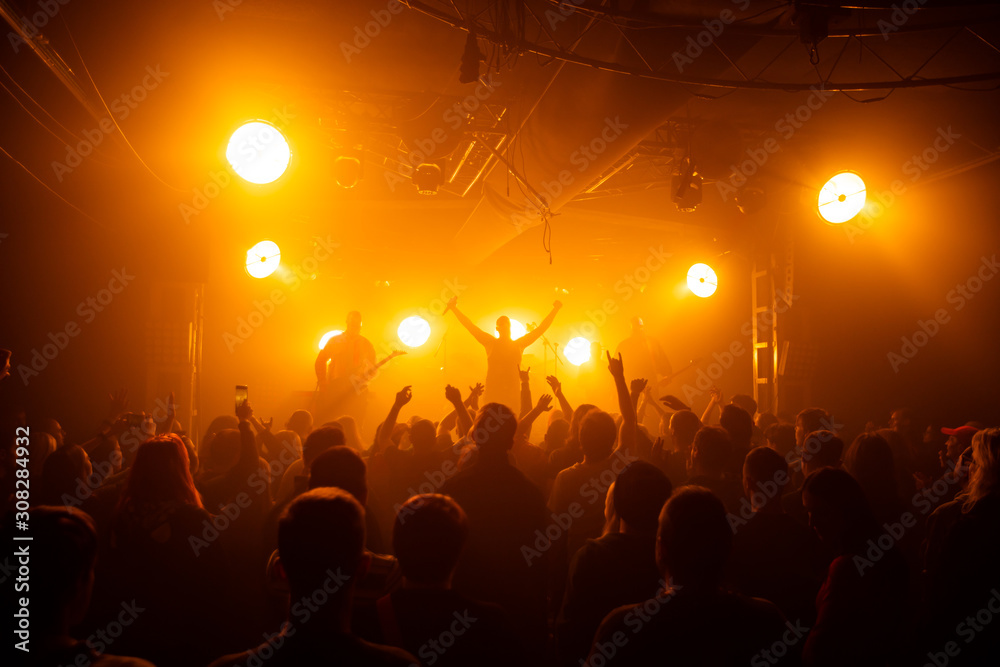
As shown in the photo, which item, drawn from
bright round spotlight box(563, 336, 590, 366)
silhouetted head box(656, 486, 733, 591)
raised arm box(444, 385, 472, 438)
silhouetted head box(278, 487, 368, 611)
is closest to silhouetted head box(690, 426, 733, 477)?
silhouetted head box(656, 486, 733, 591)

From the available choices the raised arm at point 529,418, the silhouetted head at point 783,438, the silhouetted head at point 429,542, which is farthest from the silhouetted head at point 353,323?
the silhouetted head at point 429,542

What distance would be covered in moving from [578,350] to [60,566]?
13753 mm

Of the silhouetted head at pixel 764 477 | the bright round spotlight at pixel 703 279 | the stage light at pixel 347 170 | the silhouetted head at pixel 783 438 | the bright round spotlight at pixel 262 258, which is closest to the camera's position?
the silhouetted head at pixel 764 477

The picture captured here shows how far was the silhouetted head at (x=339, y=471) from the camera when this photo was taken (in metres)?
2.48

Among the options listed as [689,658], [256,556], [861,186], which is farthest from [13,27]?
[861,186]

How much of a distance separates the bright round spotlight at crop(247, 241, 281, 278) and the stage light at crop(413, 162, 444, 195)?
4.68 meters

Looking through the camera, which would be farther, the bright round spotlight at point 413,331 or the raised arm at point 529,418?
the bright round spotlight at point 413,331

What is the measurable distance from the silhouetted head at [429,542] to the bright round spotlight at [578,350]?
43.4 feet

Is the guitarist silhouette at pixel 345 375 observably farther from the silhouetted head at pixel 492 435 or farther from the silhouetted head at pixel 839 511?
the silhouetted head at pixel 839 511

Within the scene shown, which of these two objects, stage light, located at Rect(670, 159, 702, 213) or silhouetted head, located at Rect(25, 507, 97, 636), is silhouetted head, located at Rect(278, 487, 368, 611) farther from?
Answer: stage light, located at Rect(670, 159, 702, 213)

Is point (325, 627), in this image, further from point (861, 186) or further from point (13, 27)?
point (861, 186)

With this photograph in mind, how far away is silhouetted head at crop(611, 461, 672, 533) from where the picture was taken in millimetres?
2330

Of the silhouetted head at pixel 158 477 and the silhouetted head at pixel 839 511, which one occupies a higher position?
the silhouetted head at pixel 839 511

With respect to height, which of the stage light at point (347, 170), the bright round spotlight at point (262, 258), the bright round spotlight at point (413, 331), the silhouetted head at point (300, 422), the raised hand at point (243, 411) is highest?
the stage light at point (347, 170)
